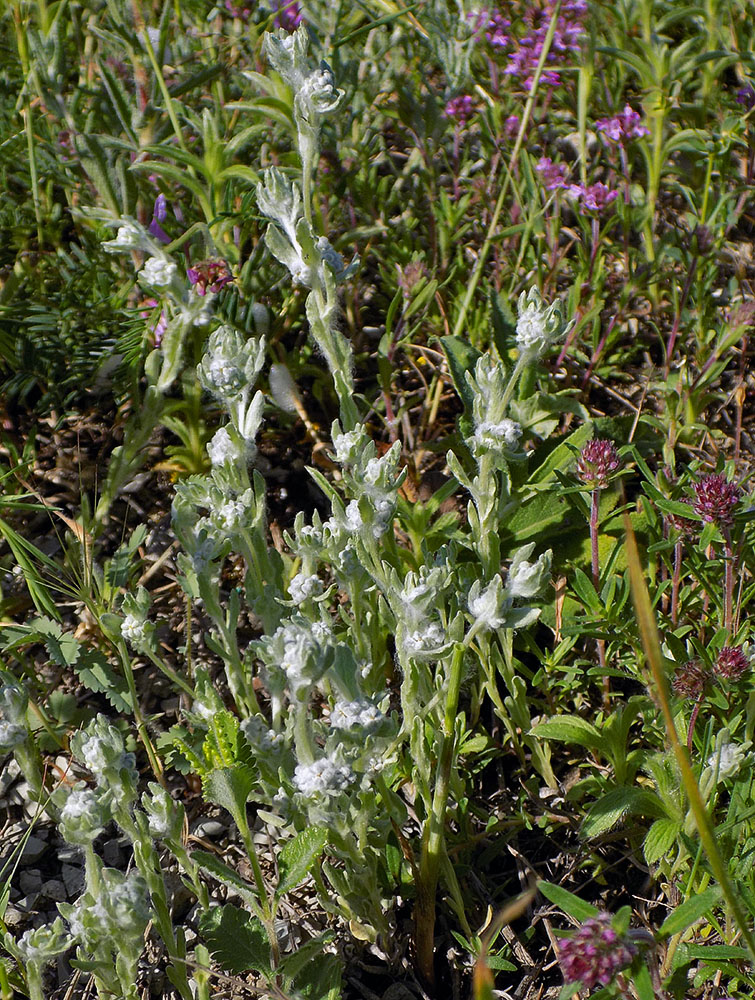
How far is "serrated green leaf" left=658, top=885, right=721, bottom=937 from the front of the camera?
1299 millimetres

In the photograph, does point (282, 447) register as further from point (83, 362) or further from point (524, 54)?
point (524, 54)

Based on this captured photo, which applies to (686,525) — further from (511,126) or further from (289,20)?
(289,20)

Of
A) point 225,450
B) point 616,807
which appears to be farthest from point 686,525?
point 225,450

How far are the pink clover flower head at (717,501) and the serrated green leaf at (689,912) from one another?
671mm

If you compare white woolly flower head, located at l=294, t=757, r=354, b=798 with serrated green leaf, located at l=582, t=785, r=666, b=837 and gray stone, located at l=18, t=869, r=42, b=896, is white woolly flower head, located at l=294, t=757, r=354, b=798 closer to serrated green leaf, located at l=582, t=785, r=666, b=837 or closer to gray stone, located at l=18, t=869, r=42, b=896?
serrated green leaf, located at l=582, t=785, r=666, b=837

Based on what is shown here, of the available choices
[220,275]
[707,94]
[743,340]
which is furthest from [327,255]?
[707,94]

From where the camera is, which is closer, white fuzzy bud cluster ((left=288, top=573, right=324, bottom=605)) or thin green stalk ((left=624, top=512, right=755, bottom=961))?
thin green stalk ((left=624, top=512, right=755, bottom=961))

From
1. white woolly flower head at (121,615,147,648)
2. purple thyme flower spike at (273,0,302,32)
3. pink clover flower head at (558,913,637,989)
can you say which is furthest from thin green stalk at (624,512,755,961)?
purple thyme flower spike at (273,0,302,32)

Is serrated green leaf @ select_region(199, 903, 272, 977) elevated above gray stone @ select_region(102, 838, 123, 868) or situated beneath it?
elevated above

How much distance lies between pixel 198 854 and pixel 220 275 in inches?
62.2

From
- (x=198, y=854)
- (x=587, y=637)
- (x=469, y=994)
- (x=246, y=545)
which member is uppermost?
(x=246, y=545)

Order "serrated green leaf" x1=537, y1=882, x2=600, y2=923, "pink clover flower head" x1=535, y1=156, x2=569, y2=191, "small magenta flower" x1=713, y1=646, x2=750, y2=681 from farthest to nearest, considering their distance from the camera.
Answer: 1. "pink clover flower head" x1=535, y1=156, x2=569, y2=191
2. "small magenta flower" x1=713, y1=646, x2=750, y2=681
3. "serrated green leaf" x1=537, y1=882, x2=600, y2=923

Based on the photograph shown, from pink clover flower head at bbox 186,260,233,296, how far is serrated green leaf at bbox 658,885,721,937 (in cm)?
171

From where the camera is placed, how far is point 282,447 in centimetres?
269
